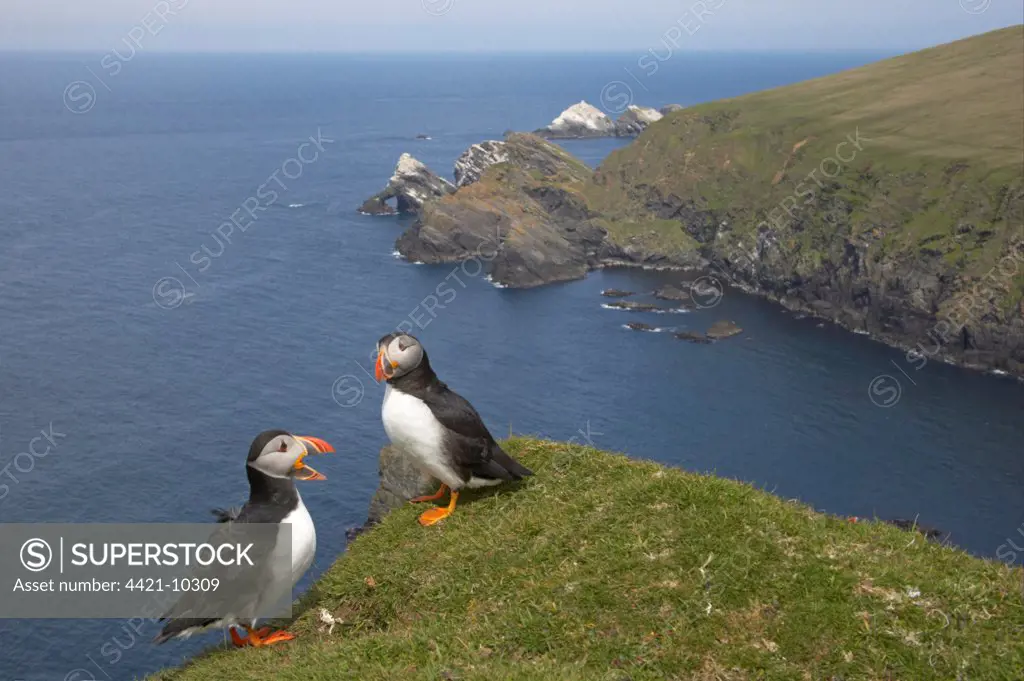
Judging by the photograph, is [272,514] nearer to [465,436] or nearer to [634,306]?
[465,436]

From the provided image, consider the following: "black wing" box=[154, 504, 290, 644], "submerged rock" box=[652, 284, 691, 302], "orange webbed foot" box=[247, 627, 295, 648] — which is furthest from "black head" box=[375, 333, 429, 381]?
"submerged rock" box=[652, 284, 691, 302]

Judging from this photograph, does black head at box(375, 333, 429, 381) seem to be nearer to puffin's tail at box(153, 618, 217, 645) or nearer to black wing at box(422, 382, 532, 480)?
black wing at box(422, 382, 532, 480)

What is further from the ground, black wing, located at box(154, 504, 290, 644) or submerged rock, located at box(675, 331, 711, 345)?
black wing, located at box(154, 504, 290, 644)

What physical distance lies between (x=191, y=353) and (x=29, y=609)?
42143 mm

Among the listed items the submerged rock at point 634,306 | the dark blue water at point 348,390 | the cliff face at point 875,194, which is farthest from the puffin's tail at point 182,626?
the submerged rock at point 634,306

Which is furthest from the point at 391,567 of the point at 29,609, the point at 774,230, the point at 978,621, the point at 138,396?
the point at 774,230

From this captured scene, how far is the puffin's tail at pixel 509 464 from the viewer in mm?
15211

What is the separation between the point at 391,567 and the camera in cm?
1409

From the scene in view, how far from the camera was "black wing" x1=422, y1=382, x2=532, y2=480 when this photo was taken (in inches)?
566

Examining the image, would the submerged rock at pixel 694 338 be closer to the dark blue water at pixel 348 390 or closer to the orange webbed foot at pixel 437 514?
the dark blue water at pixel 348 390

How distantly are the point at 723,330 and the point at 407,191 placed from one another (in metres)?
77.8

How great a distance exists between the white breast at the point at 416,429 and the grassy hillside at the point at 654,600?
1221mm

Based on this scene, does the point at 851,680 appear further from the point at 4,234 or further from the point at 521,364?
the point at 4,234

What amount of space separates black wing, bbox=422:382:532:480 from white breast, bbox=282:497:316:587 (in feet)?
8.77
